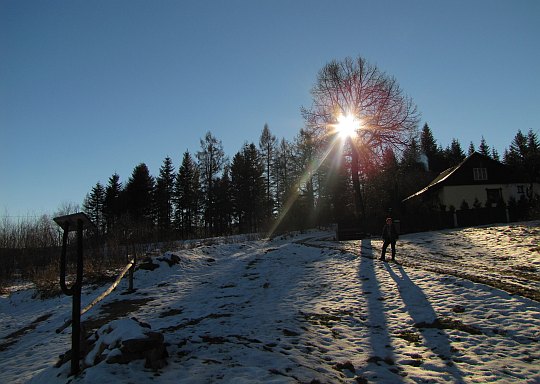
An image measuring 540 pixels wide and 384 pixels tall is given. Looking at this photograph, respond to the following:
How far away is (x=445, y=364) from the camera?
5.86m

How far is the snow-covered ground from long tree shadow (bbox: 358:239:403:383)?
1.2 inches

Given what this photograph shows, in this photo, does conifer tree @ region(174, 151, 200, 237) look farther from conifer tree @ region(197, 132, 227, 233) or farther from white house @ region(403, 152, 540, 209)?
white house @ region(403, 152, 540, 209)

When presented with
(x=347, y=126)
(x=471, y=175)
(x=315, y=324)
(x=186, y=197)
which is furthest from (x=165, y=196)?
(x=315, y=324)

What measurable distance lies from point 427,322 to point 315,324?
2.40 meters

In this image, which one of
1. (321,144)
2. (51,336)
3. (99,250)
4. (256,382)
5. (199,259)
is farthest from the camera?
(321,144)

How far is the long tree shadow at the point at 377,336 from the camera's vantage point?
5.61 meters

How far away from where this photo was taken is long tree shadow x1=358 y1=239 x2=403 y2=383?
5608mm

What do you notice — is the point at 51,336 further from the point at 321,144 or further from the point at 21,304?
the point at 321,144

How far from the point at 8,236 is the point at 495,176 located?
4791cm

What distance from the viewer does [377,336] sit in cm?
721

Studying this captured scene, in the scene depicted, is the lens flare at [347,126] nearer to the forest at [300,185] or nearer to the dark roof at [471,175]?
the forest at [300,185]

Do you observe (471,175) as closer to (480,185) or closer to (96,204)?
(480,185)

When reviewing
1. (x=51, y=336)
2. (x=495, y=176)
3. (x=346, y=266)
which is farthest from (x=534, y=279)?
(x=495, y=176)

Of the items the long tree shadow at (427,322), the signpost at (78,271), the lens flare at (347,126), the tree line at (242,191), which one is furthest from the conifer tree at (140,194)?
the signpost at (78,271)
